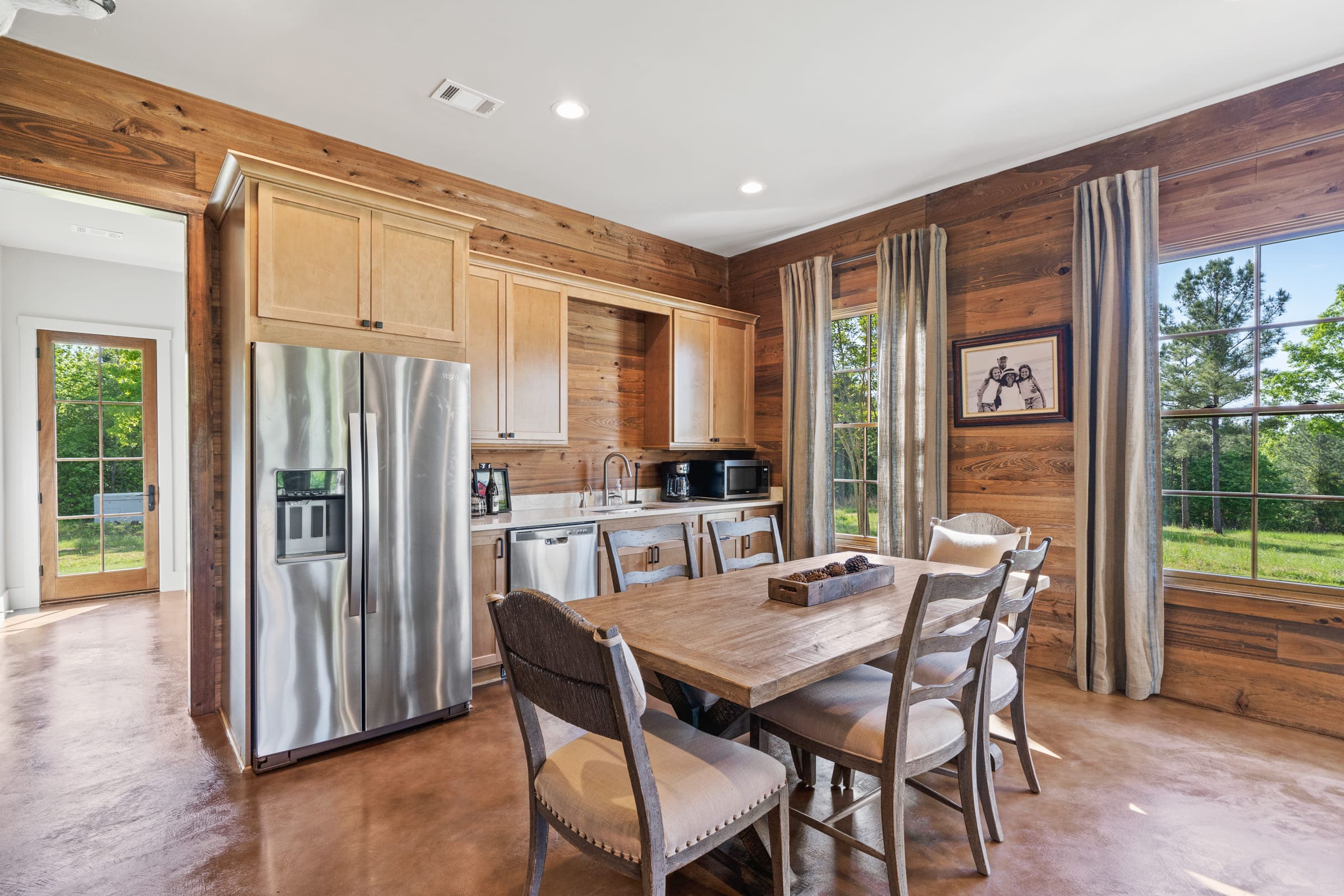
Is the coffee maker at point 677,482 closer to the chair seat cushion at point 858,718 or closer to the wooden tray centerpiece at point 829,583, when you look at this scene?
the wooden tray centerpiece at point 829,583

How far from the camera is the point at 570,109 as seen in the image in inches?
122

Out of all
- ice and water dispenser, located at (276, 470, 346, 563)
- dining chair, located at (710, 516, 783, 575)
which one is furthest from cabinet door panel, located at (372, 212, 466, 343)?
dining chair, located at (710, 516, 783, 575)

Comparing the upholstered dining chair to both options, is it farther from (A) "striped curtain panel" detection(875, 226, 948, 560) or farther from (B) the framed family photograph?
(B) the framed family photograph

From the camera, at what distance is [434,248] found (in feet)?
10.2

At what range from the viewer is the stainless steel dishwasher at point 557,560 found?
3.47 meters

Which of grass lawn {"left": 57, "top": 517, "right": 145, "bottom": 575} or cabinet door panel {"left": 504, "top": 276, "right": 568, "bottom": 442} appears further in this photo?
grass lawn {"left": 57, "top": 517, "right": 145, "bottom": 575}

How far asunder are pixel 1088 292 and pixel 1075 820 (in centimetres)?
249

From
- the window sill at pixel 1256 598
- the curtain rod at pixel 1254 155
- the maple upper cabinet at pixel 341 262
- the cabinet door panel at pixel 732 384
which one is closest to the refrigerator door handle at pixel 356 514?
the maple upper cabinet at pixel 341 262

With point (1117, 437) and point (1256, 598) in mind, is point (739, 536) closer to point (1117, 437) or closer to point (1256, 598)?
point (1117, 437)

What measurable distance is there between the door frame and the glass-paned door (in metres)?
0.04

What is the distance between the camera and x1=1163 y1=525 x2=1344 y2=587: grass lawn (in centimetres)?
292

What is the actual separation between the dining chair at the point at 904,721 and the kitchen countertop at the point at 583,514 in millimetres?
1834

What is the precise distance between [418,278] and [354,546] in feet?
4.12

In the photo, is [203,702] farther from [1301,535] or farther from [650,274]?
[1301,535]
